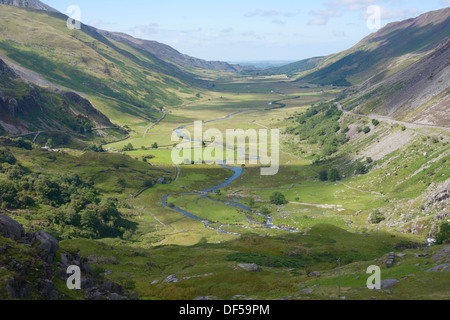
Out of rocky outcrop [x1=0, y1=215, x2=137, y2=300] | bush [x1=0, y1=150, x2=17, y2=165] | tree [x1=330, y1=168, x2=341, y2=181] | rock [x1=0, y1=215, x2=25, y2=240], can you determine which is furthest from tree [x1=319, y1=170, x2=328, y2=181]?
rock [x1=0, y1=215, x2=25, y2=240]

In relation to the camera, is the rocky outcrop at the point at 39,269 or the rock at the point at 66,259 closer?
the rocky outcrop at the point at 39,269

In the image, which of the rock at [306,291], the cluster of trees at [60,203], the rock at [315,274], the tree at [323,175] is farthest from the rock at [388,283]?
the tree at [323,175]

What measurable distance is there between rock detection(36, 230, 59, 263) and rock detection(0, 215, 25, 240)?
2375 millimetres

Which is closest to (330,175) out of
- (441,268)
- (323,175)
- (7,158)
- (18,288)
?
(323,175)

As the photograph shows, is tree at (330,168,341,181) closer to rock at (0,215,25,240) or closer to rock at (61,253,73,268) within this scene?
rock at (61,253,73,268)

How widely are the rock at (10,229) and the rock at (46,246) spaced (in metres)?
2.38

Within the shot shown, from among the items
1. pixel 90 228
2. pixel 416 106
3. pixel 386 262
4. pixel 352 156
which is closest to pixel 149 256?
pixel 90 228

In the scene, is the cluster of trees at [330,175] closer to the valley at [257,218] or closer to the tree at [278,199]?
the valley at [257,218]

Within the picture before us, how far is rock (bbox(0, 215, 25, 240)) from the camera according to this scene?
45750 millimetres

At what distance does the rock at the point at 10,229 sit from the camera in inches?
1801

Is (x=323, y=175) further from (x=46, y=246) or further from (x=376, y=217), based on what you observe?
(x=46, y=246)

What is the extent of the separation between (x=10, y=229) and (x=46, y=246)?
Result: 17.1 ft
